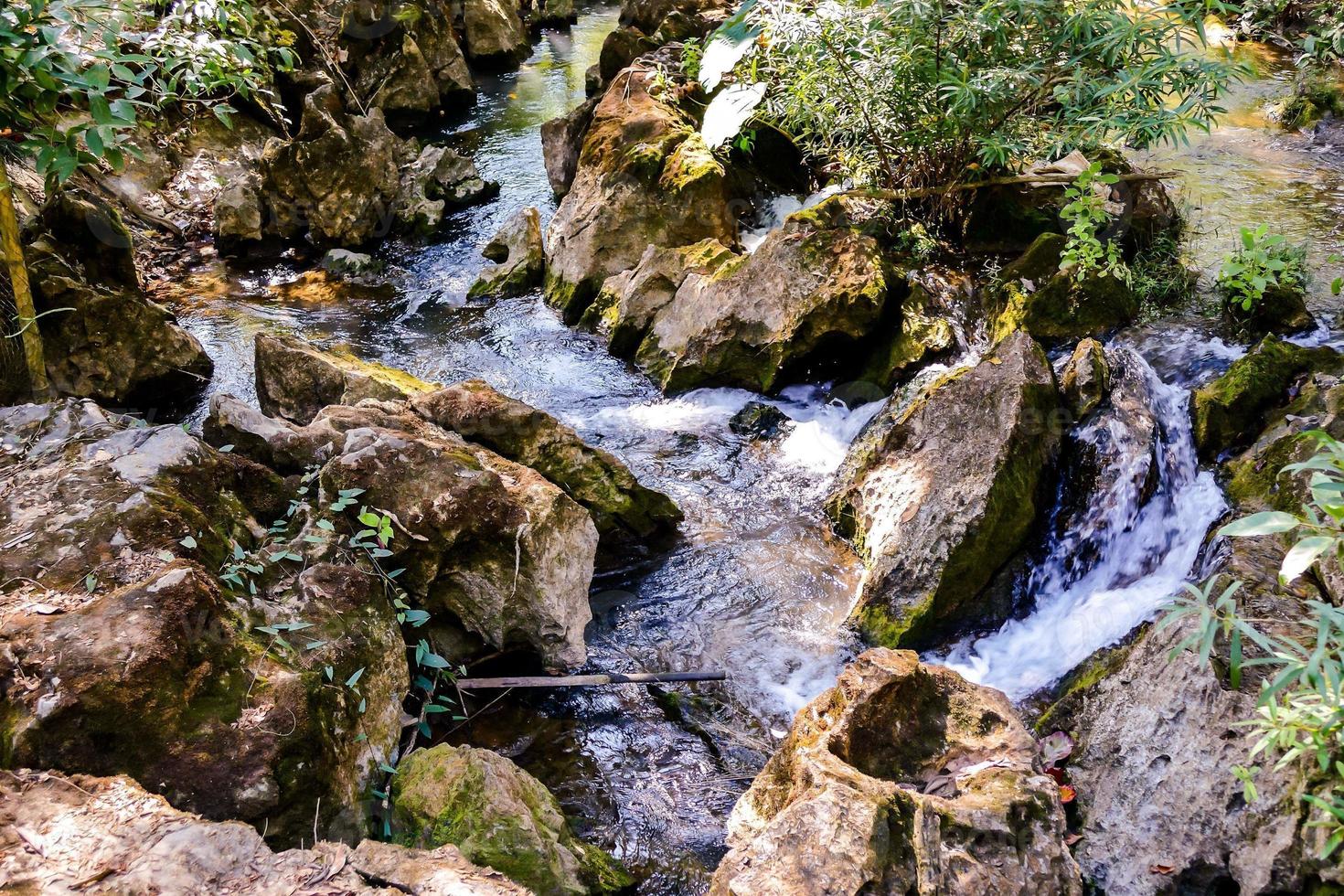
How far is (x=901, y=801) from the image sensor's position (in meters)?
2.64

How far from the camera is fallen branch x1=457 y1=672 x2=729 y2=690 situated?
3811 mm

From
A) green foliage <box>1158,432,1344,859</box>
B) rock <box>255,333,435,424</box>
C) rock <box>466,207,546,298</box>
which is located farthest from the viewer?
rock <box>466,207,546,298</box>

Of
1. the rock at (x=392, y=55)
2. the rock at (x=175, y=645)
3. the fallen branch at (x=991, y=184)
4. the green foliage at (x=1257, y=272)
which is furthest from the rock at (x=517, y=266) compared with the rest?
the green foliage at (x=1257, y=272)

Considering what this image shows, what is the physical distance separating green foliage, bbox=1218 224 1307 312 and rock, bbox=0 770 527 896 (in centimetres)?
544

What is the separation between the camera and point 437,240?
9461 mm

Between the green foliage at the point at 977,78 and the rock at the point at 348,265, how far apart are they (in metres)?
4.36

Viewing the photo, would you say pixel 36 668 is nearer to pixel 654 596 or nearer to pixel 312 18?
pixel 654 596

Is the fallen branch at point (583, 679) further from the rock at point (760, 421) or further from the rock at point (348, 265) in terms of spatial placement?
the rock at point (348, 265)

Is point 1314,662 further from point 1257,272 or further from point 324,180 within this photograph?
point 324,180

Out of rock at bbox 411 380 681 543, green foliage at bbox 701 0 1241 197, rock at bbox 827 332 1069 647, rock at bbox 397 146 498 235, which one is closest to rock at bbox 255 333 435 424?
rock at bbox 411 380 681 543

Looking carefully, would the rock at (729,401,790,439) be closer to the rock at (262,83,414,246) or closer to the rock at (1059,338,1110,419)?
the rock at (1059,338,1110,419)

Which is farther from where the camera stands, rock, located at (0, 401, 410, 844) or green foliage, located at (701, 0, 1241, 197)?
green foliage, located at (701, 0, 1241, 197)

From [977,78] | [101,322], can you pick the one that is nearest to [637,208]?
[977,78]

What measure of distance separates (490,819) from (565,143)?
8213mm
